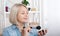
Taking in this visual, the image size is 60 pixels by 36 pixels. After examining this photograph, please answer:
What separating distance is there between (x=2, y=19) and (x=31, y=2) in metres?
0.63

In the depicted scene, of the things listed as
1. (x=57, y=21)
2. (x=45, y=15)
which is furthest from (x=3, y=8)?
(x=57, y=21)

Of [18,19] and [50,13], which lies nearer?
[18,19]

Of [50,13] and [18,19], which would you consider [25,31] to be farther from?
[50,13]

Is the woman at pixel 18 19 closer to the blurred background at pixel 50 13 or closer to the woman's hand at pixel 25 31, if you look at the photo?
the woman's hand at pixel 25 31

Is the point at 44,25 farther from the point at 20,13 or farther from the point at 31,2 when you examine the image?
the point at 20,13

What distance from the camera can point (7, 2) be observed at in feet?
8.18

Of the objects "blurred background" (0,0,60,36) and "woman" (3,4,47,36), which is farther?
"blurred background" (0,0,60,36)

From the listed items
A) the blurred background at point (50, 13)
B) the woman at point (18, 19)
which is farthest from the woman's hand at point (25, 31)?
the blurred background at point (50, 13)

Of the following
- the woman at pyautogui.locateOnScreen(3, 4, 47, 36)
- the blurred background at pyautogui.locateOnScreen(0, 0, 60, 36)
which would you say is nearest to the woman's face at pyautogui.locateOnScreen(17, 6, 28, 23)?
the woman at pyautogui.locateOnScreen(3, 4, 47, 36)

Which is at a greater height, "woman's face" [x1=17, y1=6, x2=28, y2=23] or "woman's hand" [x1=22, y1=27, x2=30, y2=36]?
"woman's face" [x1=17, y1=6, x2=28, y2=23]

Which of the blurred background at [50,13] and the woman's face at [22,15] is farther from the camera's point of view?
the blurred background at [50,13]

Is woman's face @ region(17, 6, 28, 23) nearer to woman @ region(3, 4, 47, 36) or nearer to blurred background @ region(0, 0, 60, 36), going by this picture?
woman @ region(3, 4, 47, 36)

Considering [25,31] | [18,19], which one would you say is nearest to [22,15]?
[18,19]

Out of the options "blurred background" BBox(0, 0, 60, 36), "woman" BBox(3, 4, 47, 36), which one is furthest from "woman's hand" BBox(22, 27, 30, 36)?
"blurred background" BBox(0, 0, 60, 36)
